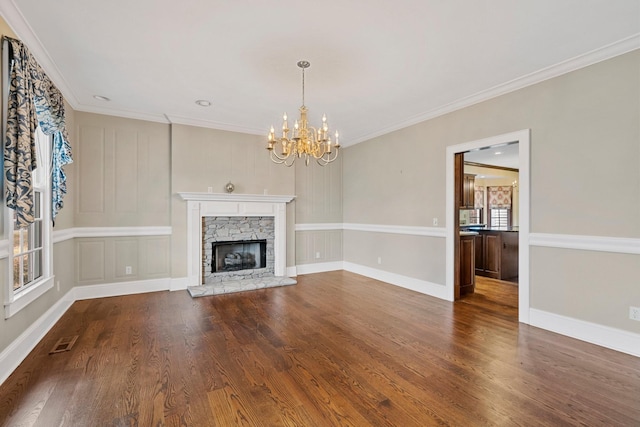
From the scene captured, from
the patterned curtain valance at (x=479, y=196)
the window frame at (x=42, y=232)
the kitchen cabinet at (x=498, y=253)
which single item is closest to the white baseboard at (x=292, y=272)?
the window frame at (x=42, y=232)

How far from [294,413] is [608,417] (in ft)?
6.56

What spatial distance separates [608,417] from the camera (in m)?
1.92

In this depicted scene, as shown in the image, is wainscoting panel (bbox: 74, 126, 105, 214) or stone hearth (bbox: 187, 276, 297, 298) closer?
wainscoting panel (bbox: 74, 126, 105, 214)

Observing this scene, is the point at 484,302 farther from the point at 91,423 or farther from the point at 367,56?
the point at 91,423

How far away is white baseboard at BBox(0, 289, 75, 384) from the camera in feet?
7.81

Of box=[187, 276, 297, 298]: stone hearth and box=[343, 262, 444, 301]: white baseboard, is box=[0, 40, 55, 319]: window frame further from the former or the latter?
box=[343, 262, 444, 301]: white baseboard

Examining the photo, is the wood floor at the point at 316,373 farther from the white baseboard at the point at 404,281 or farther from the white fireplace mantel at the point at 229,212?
the white fireplace mantel at the point at 229,212

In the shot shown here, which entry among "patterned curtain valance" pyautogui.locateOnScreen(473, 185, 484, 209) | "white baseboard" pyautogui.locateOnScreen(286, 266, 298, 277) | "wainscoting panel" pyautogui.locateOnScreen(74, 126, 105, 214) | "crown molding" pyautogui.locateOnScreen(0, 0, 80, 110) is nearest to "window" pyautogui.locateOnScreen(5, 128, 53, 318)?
"crown molding" pyautogui.locateOnScreen(0, 0, 80, 110)

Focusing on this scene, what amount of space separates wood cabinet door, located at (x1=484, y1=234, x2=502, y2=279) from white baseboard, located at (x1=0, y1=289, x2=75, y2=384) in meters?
6.74

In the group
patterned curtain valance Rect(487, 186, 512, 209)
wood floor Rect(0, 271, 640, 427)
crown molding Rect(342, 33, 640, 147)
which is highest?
crown molding Rect(342, 33, 640, 147)

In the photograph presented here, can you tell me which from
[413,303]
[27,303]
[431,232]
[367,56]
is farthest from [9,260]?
[431,232]

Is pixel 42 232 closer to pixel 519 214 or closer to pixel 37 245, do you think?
pixel 37 245

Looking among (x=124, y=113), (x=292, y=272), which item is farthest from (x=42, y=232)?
(x=292, y=272)

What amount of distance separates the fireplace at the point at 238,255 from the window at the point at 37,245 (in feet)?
7.64
